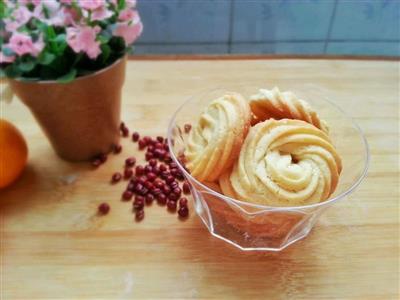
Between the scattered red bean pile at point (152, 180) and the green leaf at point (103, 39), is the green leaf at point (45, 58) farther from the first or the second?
the scattered red bean pile at point (152, 180)

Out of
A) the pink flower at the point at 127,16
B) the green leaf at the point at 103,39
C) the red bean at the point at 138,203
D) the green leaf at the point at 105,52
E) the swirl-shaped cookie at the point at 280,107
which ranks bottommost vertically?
the red bean at the point at 138,203

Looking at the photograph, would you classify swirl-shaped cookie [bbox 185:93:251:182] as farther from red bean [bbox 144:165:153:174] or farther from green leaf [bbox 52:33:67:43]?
green leaf [bbox 52:33:67:43]

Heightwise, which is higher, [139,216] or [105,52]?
[105,52]

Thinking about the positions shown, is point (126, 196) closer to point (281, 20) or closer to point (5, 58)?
point (5, 58)

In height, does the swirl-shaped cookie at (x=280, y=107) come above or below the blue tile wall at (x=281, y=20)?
above

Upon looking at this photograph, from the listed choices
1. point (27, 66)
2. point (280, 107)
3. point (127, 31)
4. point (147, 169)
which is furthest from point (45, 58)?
point (280, 107)

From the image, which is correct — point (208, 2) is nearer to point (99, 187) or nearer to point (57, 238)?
point (99, 187)

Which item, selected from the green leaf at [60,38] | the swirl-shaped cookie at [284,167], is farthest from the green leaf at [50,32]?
the swirl-shaped cookie at [284,167]
